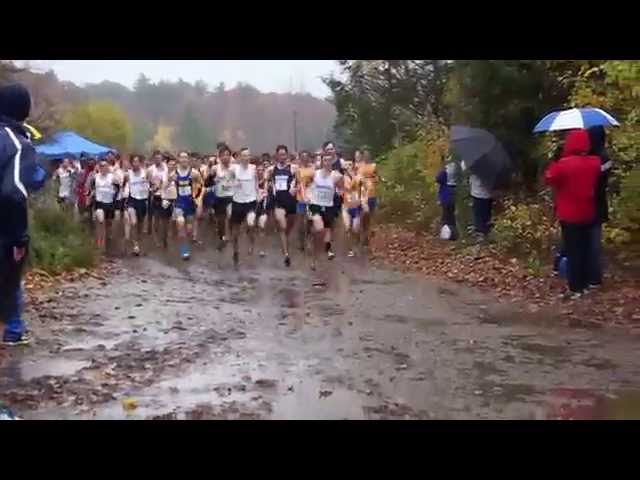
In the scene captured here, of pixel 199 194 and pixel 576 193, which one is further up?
pixel 576 193

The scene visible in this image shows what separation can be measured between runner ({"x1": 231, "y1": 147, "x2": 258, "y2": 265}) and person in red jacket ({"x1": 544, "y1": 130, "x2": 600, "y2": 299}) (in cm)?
569

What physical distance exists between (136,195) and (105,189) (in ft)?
1.66

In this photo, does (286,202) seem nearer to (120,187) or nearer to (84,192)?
(120,187)

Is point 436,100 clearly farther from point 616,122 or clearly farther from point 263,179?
point 616,122

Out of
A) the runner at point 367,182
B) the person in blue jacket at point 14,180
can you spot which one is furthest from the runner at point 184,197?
the person in blue jacket at point 14,180

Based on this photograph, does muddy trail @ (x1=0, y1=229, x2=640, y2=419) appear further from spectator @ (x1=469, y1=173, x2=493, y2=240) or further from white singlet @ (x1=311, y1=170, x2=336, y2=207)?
spectator @ (x1=469, y1=173, x2=493, y2=240)

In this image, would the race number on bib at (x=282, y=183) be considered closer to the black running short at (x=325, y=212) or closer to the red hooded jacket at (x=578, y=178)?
the black running short at (x=325, y=212)

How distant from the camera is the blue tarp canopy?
19469 mm

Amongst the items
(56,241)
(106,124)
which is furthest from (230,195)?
(106,124)

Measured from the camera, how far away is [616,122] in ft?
36.1

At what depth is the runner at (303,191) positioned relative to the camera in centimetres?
1438

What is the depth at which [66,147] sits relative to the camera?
65.3 ft

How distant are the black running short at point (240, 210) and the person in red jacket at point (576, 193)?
5697 mm

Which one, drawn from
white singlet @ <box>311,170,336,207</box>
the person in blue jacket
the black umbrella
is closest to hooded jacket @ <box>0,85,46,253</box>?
the person in blue jacket
